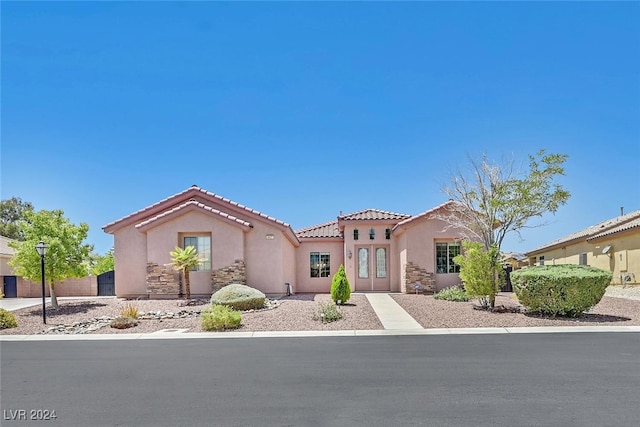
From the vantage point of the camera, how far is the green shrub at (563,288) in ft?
40.8

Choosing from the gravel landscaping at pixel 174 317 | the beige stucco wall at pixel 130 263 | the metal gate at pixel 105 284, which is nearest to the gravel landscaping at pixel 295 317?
the gravel landscaping at pixel 174 317

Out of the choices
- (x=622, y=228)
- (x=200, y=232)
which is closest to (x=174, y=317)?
(x=200, y=232)

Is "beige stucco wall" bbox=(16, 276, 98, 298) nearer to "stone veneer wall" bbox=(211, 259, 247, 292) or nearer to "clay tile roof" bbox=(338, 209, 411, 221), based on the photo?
"stone veneer wall" bbox=(211, 259, 247, 292)

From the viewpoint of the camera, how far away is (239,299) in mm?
15250

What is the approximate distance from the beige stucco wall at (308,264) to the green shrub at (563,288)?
12.5m

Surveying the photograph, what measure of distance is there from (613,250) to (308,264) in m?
16.7

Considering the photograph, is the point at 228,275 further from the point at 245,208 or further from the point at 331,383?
the point at 331,383

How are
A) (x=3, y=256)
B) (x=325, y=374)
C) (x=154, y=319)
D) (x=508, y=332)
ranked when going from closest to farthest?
(x=325, y=374), (x=508, y=332), (x=154, y=319), (x=3, y=256)

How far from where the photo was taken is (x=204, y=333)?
11.5 m

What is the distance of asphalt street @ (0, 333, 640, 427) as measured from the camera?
5.27 meters

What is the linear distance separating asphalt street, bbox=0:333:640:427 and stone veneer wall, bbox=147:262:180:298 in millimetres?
9128

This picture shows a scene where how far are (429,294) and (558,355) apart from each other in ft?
42.9

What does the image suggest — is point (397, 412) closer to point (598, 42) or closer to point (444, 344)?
point (444, 344)

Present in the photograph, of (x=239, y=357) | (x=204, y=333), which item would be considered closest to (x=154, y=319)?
(x=204, y=333)
